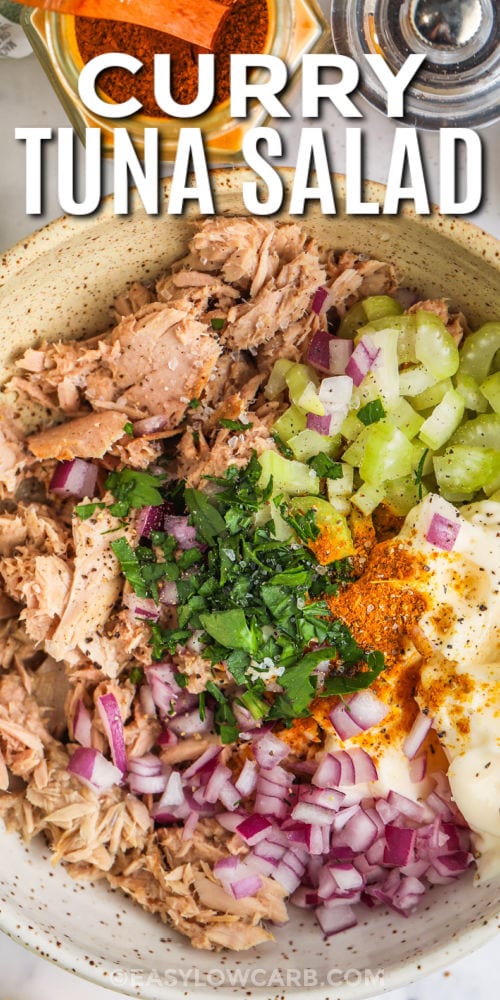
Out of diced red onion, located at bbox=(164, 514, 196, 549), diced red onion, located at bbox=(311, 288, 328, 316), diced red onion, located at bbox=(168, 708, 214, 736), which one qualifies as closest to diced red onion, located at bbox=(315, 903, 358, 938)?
diced red onion, located at bbox=(168, 708, 214, 736)

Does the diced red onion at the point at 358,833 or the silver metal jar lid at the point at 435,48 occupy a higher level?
the silver metal jar lid at the point at 435,48

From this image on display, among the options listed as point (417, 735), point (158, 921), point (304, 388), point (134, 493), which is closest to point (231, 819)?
point (158, 921)

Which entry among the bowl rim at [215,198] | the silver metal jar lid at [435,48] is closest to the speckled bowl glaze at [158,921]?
the bowl rim at [215,198]

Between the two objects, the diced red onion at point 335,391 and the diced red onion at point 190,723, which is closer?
the diced red onion at point 335,391

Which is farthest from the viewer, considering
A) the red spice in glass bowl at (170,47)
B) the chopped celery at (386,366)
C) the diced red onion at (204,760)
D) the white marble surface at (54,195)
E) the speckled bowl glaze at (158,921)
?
the white marble surface at (54,195)

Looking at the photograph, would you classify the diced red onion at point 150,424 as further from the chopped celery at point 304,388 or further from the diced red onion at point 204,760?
the diced red onion at point 204,760

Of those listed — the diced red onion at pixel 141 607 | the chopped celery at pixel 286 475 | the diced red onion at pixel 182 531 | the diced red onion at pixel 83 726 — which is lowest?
the diced red onion at pixel 83 726

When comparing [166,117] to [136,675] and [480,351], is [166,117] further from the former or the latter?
[136,675]
